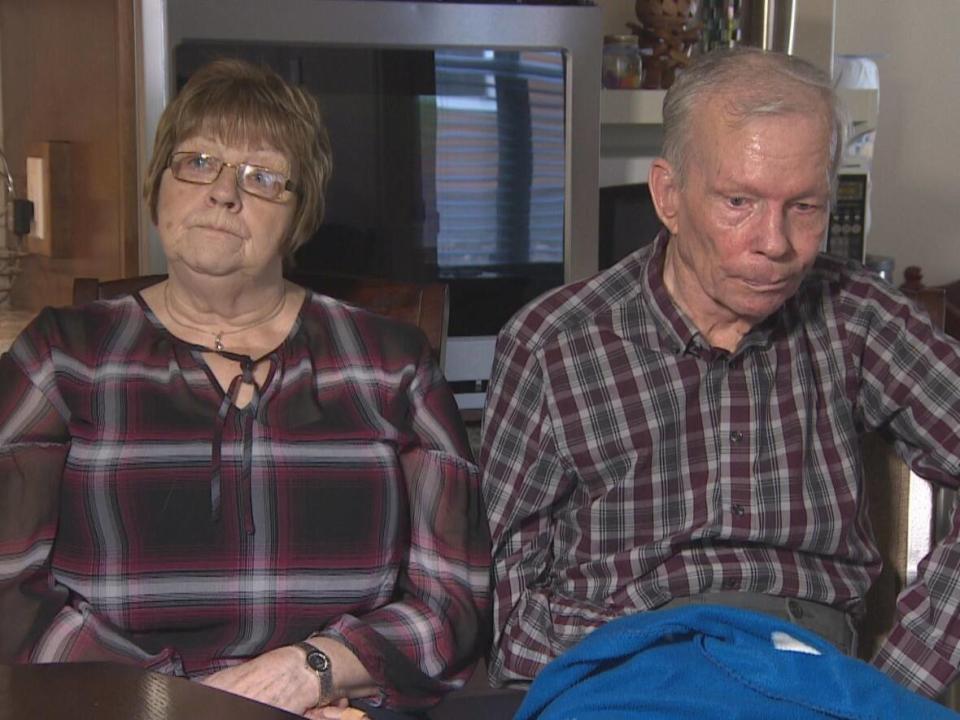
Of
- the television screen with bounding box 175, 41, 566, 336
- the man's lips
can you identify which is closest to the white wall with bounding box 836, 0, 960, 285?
the television screen with bounding box 175, 41, 566, 336

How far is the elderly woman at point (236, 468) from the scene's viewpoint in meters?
1.44

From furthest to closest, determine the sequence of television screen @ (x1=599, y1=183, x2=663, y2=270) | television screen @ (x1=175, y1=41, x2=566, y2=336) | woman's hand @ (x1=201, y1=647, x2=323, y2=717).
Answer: television screen @ (x1=599, y1=183, x2=663, y2=270) < television screen @ (x1=175, y1=41, x2=566, y2=336) < woman's hand @ (x1=201, y1=647, x2=323, y2=717)

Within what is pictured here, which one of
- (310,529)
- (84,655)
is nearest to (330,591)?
(310,529)

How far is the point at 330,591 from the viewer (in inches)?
58.2

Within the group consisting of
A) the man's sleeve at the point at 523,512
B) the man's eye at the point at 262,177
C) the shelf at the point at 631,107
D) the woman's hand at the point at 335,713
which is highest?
the shelf at the point at 631,107

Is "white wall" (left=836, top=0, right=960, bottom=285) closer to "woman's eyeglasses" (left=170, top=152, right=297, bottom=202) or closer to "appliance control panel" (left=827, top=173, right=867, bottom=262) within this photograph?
"appliance control panel" (left=827, top=173, right=867, bottom=262)

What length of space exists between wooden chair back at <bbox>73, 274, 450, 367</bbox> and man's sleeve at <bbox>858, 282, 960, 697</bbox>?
0.51 metres

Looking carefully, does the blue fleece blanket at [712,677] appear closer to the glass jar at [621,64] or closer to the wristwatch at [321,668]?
the wristwatch at [321,668]

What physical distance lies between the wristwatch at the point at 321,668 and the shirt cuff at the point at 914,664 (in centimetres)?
60

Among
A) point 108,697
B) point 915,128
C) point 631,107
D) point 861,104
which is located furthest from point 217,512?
point 915,128

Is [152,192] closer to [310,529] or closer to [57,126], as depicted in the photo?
[310,529]

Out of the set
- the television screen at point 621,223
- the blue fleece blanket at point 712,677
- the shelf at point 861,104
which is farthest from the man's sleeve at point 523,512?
the shelf at point 861,104

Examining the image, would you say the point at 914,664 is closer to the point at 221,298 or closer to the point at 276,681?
the point at 276,681

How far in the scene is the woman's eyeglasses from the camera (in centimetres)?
150
